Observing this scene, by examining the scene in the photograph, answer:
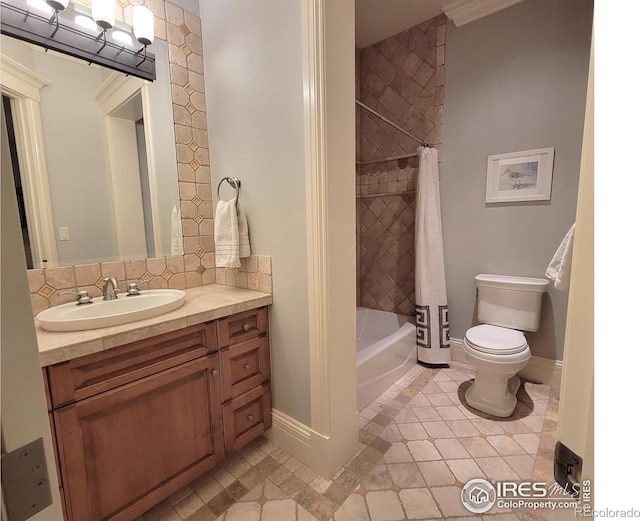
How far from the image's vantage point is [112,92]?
1527 millimetres

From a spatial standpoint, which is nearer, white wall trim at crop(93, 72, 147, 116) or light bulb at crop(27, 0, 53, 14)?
light bulb at crop(27, 0, 53, 14)

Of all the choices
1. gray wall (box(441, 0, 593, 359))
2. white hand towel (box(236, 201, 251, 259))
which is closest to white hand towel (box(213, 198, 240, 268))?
white hand towel (box(236, 201, 251, 259))

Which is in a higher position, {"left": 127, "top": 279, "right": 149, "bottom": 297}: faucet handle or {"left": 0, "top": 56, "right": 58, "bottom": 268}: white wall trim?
{"left": 0, "top": 56, "right": 58, "bottom": 268}: white wall trim

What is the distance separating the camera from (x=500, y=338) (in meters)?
1.98

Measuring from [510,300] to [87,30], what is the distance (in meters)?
2.98

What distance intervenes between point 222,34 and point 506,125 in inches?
80.7

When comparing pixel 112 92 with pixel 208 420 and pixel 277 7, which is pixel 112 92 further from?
pixel 208 420

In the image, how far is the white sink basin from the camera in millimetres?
1053

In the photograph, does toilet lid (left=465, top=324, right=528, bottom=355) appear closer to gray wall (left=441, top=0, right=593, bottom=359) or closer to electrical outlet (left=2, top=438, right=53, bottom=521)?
gray wall (left=441, top=0, right=593, bottom=359)

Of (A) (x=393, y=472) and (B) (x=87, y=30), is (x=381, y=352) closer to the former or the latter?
(A) (x=393, y=472)

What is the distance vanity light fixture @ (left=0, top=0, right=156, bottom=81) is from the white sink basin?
1.16 m

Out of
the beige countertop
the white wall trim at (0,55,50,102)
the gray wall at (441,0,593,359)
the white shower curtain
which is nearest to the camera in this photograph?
the beige countertop
